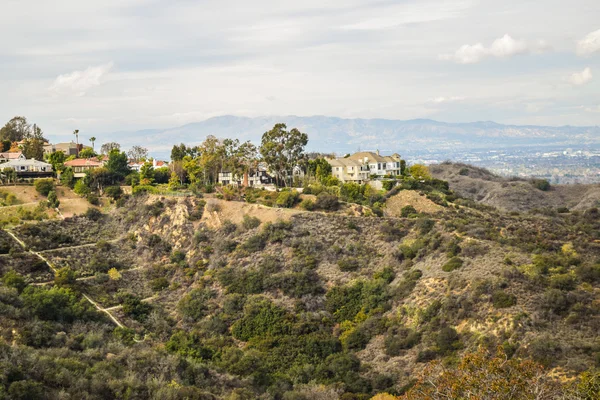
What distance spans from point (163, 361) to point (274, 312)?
14.3m

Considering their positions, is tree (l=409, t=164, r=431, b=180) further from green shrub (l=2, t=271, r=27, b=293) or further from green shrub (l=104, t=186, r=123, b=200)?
green shrub (l=2, t=271, r=27, b=293)

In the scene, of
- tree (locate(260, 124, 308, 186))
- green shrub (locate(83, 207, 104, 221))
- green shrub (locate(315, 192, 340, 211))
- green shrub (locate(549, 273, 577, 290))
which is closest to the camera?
green shrub (locate(549, 273, 577, 290))

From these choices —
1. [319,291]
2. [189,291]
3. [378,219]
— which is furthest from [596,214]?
[189,291]

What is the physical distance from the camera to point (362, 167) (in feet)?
257

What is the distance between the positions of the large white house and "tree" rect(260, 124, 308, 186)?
26.6ft

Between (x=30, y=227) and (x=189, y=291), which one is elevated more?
(x=30, y=227)

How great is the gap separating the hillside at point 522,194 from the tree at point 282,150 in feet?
125

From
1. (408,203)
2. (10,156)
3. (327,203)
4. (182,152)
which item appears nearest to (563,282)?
(327,203)

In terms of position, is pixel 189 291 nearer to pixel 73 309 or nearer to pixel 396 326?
pixel 73 309

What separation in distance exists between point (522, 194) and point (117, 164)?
220 ft

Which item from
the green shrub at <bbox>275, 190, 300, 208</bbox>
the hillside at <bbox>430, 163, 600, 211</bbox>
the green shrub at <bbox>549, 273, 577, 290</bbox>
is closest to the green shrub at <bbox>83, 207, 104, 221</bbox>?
the green shrub at <bbox>275, 190, 300, 208</bbox>

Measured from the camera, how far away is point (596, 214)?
72.1m

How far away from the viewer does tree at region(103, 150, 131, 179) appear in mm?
70938

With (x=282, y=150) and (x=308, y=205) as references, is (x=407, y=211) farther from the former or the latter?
(x=282, y=150)
